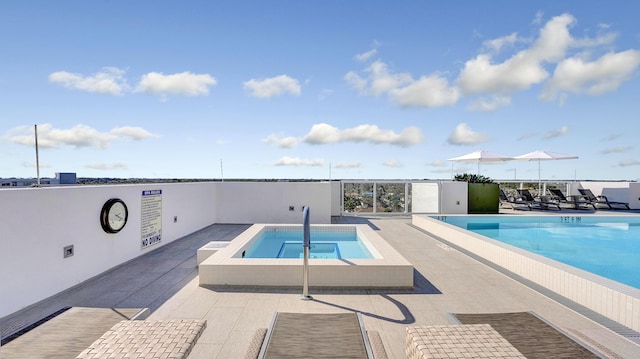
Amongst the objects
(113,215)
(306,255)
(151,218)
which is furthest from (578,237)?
(113,215)

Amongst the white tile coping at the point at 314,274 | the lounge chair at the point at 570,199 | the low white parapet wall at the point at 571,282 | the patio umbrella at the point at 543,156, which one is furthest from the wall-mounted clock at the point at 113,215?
the lounge chair at the point at 570,199

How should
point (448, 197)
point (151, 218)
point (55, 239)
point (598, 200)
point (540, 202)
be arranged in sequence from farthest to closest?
point (598, 200), point (540, 202), point (448, 197), point (151, 218), point (55, 239)

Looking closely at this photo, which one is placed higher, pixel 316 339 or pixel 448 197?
pixel 448 197

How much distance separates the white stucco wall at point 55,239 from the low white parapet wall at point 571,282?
6640mm

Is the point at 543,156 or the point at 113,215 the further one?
the point at 543,156

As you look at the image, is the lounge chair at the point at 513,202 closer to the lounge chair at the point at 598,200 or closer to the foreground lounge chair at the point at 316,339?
the lounge chair at the point at 598,200

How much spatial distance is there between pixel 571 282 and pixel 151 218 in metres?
7.17

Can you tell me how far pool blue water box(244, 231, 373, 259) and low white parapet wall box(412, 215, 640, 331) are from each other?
2.27m

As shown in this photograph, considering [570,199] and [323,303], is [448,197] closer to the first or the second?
[570,199]

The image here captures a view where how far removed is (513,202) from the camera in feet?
42.5

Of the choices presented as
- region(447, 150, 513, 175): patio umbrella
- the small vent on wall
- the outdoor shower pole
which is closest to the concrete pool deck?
the outdoor shower pole

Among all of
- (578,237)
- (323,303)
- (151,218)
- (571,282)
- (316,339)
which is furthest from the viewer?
(578,237)

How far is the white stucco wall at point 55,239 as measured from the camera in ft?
11.2

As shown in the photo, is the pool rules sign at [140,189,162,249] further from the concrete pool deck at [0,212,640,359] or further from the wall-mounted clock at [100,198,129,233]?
the concrete pool deck at [0,212,640,359]
